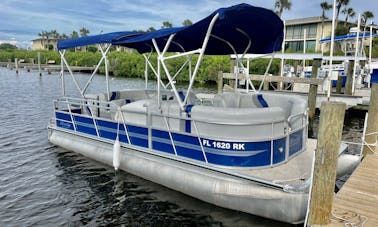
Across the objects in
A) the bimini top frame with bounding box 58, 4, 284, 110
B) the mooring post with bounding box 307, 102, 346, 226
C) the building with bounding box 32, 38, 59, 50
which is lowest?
the mooring post with bounding box 307, 102, 346, 226

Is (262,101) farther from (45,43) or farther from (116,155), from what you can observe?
(45,43)

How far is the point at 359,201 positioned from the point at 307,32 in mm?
48710

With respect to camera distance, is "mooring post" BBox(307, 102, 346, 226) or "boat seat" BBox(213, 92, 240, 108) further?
"boat seat" BBox(213, 92, 240, 108)

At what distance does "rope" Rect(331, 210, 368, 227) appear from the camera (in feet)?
15.6

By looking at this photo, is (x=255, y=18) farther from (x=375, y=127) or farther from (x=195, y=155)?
(x=375, y=127)

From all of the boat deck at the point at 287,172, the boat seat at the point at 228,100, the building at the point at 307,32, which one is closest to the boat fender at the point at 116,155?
the boat seat at the point at 228,100

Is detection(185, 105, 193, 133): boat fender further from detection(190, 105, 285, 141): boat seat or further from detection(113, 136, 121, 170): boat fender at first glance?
detection(113, 136, 121, 170): boat fender

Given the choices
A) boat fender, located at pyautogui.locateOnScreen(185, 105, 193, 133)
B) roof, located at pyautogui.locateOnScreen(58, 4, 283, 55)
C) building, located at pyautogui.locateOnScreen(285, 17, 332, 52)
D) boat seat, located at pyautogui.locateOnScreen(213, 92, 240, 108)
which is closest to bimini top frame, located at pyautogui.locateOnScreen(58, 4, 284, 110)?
roof, located at pyautogui.locateOnScreen(58, 4, 283, 55)

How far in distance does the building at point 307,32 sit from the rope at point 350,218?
1786 inches

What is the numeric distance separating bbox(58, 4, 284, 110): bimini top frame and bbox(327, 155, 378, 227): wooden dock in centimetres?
355

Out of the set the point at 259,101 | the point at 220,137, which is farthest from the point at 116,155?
the point at 259,101

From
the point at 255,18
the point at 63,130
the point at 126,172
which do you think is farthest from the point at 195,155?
the point at 63,130

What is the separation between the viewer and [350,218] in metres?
4.94

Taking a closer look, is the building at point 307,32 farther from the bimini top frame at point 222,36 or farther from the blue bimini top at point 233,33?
the bimini top frame at point 222,36
